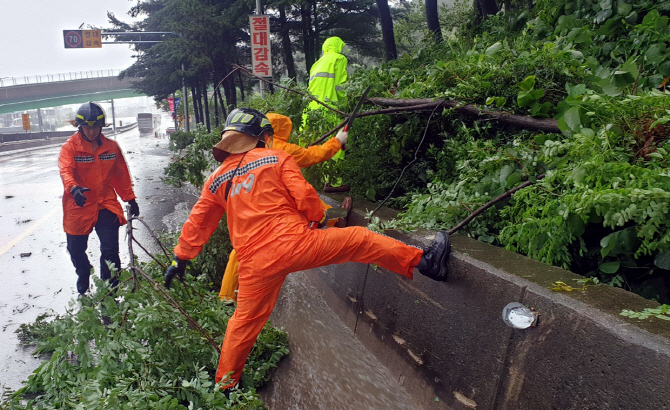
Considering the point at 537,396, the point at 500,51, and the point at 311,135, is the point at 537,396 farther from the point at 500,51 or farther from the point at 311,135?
the point at 311,135

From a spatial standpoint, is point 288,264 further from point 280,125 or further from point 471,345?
point 280,125

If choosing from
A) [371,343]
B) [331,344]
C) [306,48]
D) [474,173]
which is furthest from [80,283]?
[306,48]

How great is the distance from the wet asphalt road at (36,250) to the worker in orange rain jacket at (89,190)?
60cm

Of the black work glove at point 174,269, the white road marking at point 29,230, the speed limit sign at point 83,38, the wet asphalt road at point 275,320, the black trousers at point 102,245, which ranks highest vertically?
the speed limit sign at point 83,38

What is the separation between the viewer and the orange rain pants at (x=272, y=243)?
3.01 metres

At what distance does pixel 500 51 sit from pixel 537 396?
318 cm

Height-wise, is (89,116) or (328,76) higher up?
(328,76)

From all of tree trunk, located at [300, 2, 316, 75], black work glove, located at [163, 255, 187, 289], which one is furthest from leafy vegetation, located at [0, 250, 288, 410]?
tree trunk, located at [300, 2, 316, 75]

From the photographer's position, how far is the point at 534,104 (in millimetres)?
3613

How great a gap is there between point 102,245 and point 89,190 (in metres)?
0.63

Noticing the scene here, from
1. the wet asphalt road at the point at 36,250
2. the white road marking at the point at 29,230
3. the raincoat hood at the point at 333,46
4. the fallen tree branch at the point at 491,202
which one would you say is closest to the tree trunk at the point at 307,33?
the wet asphalt road at the point at 36,250

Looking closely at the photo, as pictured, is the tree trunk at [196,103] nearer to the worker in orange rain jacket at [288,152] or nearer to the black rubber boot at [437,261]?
the worker in orange rain jacket at [288,152]

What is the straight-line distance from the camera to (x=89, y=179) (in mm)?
5164

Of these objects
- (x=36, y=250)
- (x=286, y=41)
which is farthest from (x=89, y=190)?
(x=286, y=41)
